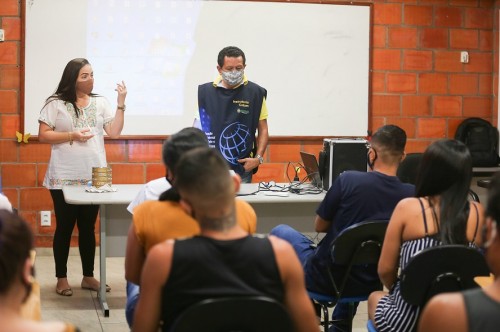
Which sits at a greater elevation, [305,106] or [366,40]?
[366,40]

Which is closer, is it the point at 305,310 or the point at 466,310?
the point at 466,310

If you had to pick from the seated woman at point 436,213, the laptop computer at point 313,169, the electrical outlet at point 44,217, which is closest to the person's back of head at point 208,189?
the seated woman at point 436,213

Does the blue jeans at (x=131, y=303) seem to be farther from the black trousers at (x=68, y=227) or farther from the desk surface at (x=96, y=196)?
the black trousers at (x=68, y=227)

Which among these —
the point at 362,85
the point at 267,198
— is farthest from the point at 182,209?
the point at 362,85

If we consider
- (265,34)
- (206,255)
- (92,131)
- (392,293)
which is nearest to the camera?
(206,255)

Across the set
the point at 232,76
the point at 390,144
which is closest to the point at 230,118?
the point at 232,76

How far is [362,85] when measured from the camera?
6.66 meters

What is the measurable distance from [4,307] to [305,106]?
508cm

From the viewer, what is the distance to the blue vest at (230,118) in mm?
5086

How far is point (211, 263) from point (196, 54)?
448 centimetres

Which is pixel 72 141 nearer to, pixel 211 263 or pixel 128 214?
pixel 128 214

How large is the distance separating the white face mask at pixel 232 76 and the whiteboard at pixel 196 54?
123 cm

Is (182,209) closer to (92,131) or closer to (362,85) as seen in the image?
(92,131)

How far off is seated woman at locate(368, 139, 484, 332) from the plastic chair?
0.40 m
